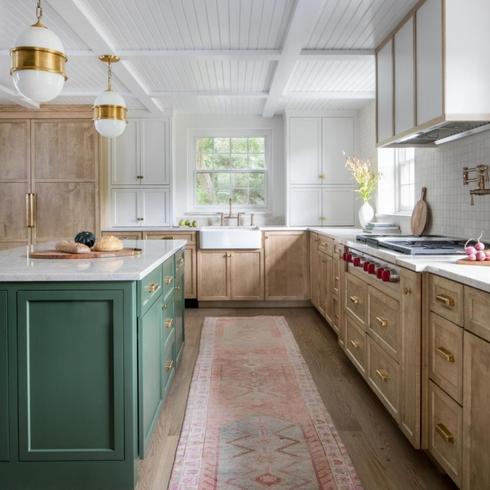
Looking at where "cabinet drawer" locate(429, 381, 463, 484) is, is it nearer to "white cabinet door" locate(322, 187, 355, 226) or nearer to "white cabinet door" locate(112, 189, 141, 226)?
"white cabinet door" locate(322, 187, 355, 226)

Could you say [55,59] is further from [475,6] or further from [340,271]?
[340,271]

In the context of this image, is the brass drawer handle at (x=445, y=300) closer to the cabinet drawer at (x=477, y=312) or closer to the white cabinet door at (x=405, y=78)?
the cabinet drawer at (x=477, y=312)

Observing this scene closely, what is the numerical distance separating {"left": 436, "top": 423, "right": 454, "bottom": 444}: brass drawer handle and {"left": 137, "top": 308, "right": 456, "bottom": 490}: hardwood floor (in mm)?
223

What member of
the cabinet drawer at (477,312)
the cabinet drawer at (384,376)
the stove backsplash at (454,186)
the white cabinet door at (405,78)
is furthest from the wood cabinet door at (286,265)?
the cabinet drawer at (477,312)

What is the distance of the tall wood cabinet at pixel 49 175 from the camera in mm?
5980

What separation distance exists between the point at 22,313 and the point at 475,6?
2.57 m

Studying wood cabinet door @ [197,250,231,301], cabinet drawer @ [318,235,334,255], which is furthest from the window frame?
cabinet drawer @ [318,235,334,255]

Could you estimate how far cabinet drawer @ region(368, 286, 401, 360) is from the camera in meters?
2.46

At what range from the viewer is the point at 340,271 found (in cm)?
388

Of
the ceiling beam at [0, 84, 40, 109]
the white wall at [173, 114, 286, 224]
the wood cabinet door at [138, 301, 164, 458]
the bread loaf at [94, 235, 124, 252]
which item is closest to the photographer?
the wood cabinet door at [138, 301, 164, 458]

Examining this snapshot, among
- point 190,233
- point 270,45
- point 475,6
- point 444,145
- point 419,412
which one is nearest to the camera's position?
point 419,412

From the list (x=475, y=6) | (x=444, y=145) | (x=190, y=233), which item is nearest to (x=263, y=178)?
(x=190, y=233)

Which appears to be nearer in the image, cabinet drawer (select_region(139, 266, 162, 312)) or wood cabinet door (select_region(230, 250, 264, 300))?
cabinet drawer (select_region(139, 266, 162, 312))

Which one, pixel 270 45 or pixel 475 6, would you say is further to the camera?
pixel 270 45
